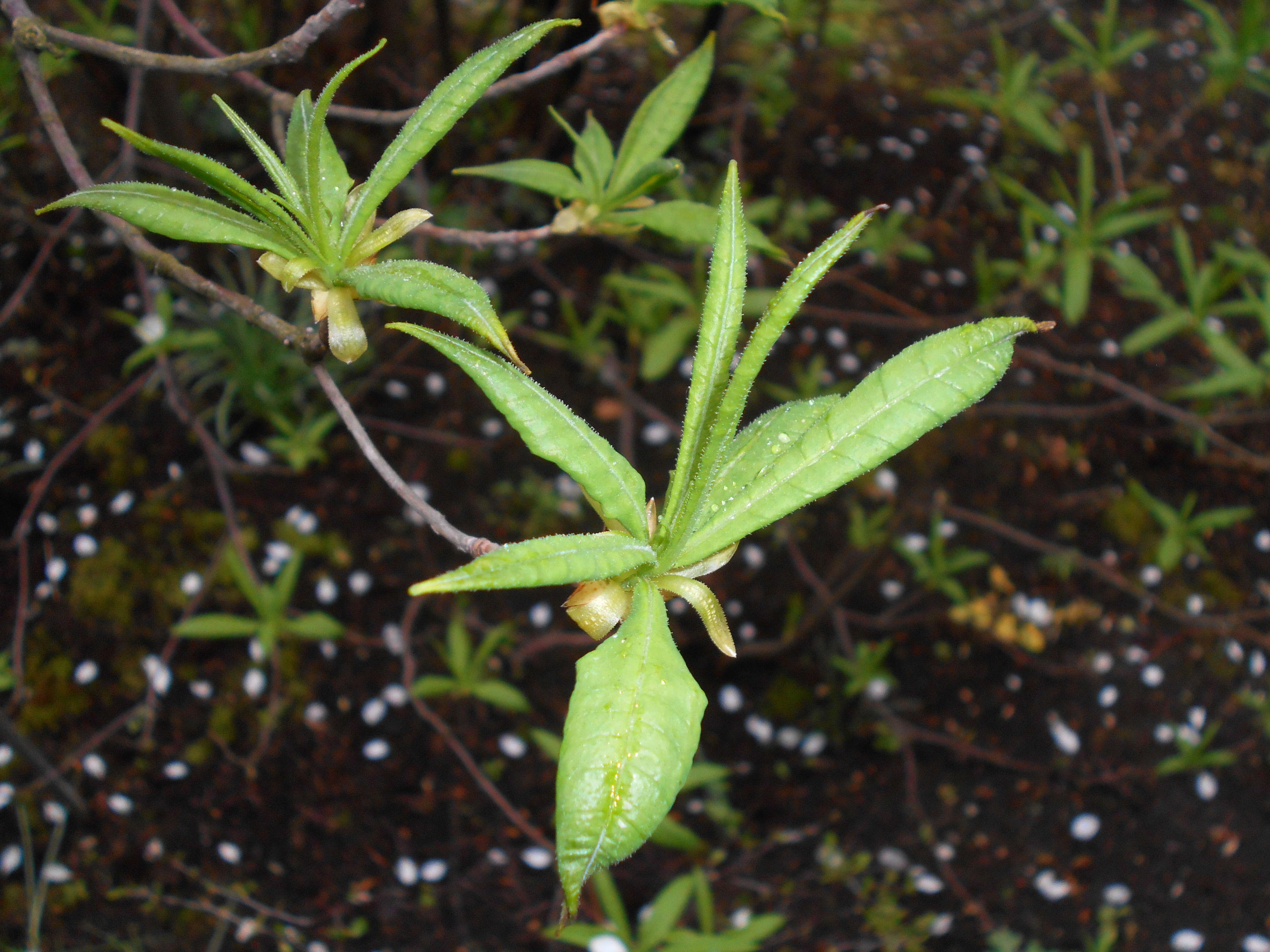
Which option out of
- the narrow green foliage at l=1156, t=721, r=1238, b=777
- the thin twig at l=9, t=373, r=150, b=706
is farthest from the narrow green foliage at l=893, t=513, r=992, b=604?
the thin twig at l=9, t=373, r=150, b=706

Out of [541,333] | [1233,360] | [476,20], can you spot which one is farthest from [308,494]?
[1233,360]

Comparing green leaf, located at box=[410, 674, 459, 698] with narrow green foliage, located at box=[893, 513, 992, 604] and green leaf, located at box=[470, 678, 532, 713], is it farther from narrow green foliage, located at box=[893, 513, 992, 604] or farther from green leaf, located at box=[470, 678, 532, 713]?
narrow green foliage, located at box=[893, 513, 992, 604]

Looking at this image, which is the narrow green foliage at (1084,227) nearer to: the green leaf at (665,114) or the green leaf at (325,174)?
the green leaf at (665,114)

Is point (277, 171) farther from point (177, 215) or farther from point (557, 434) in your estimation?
point (557, 434)

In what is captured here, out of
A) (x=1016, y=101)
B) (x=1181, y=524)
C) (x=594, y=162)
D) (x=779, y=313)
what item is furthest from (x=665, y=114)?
(x=1016, y=101)

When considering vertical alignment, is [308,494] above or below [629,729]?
below

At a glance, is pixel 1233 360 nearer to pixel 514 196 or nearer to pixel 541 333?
pixel 541 333
